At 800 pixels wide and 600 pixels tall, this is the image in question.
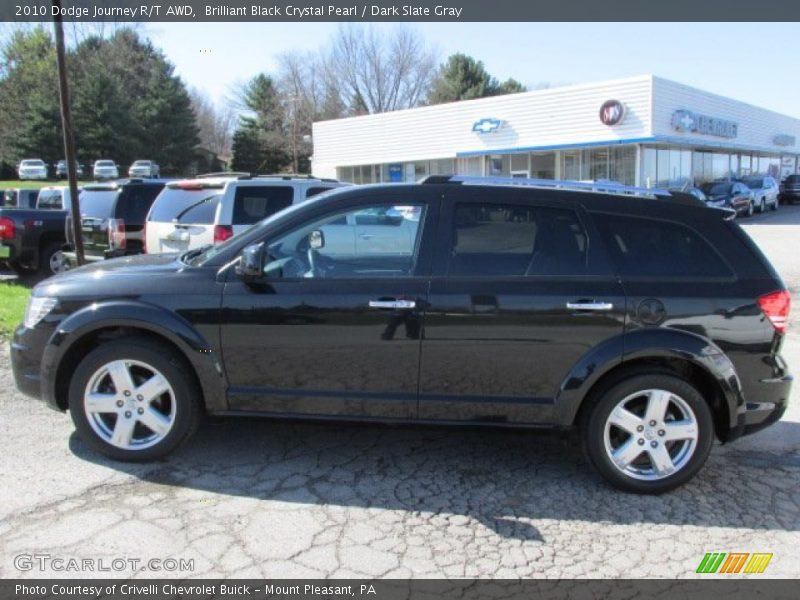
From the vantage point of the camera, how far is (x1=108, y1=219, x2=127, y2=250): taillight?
988cm

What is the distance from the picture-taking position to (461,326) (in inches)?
149

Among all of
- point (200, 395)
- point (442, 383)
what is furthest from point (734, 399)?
point (200, 395)

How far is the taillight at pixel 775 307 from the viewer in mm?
3775

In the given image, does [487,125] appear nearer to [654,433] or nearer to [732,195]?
[732,195]

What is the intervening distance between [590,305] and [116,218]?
27.6 feet

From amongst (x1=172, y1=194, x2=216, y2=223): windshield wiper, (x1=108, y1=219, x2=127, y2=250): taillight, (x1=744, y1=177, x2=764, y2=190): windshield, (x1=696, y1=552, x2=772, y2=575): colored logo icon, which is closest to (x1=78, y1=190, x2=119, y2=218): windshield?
(x1=108, y1=219, x2=127, y2=250): taillight

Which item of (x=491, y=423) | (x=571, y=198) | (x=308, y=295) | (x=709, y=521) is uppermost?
(x=571, y=198)

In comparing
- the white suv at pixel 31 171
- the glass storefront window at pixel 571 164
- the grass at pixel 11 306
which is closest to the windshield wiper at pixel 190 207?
the grass at pixel 11 306

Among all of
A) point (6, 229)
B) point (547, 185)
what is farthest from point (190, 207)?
point (547, 185)

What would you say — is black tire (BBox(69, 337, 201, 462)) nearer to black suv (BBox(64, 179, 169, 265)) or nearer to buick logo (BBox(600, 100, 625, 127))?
black suv (BBox(64, 179, 169, 265))

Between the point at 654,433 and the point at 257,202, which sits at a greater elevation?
the point at 257,202

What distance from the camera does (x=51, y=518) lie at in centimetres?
347

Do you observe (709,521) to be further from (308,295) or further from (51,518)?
(51,518)
